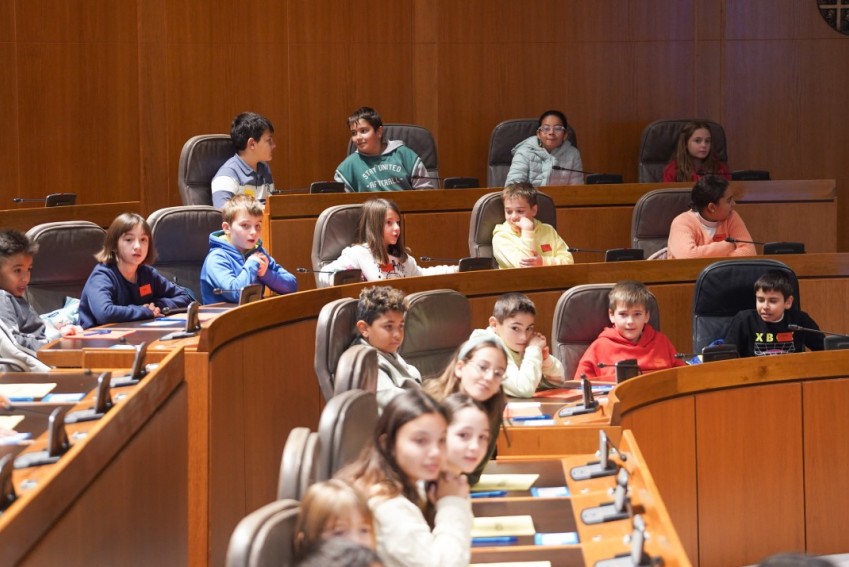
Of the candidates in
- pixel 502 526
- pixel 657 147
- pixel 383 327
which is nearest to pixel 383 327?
pixel 383 327

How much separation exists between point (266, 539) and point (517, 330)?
8.77 ft

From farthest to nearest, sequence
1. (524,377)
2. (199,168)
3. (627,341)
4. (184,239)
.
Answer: (199,168), (184,239), (627,341), (524,377)

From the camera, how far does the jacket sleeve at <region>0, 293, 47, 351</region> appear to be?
421cm

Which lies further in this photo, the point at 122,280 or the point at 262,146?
the point at 262,146

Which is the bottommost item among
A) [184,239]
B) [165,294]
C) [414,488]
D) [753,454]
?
[753,454]

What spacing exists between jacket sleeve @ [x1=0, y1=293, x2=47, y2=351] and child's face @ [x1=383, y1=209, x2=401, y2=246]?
5.11ft

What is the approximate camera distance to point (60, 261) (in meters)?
5.26

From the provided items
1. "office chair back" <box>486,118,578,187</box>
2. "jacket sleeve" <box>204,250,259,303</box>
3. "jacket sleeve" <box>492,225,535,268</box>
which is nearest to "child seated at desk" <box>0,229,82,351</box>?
"jacket sleeve" <box>204,250,259,303</box>

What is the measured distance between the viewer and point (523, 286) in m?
5.38

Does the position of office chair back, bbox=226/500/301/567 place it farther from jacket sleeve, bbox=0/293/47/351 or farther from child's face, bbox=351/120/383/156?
child's face, bbox=351/120/383/156

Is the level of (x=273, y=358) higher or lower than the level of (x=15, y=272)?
lower

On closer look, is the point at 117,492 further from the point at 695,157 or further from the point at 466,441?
the point at 695,157

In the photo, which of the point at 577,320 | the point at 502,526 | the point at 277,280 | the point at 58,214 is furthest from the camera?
the point at 58,214

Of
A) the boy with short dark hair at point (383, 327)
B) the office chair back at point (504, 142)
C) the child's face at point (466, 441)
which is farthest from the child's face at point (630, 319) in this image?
the office chair back at point (504, 142)
